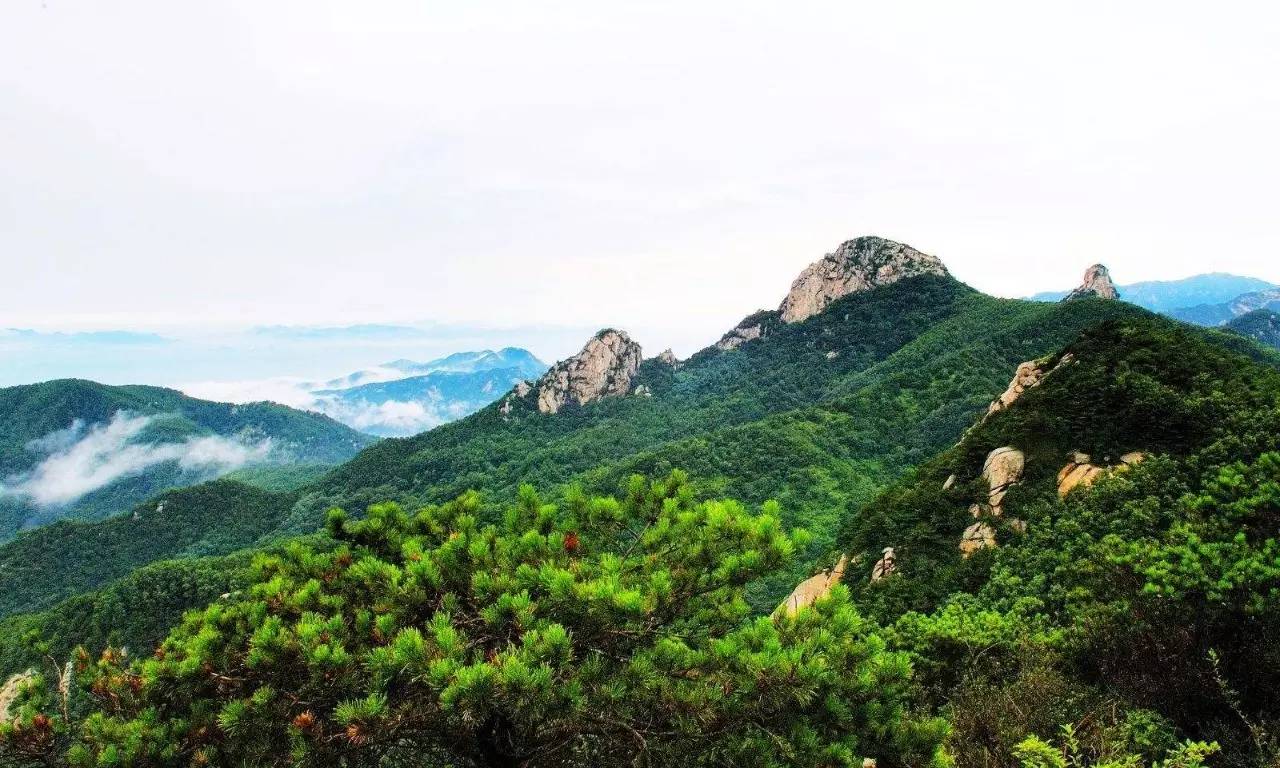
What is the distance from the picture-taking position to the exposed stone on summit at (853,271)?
116 m

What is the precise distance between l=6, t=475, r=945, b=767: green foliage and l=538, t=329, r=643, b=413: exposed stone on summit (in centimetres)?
11384

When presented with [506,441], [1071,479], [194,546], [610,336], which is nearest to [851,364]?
[610,336]

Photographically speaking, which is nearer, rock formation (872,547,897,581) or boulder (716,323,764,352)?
rock formation (872,547,897,581)

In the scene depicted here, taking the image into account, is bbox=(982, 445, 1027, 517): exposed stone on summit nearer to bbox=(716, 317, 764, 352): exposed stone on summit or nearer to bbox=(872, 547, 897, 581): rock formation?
bbox=(872, 547, 897, 581): rock formation

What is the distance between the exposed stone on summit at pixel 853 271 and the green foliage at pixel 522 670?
395 feet

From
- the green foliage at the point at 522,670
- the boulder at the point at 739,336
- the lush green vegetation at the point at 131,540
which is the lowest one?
the lush green vegetation at the point at 131,540

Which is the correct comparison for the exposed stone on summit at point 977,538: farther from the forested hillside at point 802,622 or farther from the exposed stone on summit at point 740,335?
the exposed stone on summit at point 740,335

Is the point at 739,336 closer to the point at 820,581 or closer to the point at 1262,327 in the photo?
the point at 820,581

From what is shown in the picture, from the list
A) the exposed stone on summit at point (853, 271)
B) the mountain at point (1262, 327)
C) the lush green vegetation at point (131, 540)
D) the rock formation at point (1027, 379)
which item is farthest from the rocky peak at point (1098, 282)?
the lush green vegetation at point (131, 540)

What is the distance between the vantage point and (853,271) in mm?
120375

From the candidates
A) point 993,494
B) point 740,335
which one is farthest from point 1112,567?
point 740,335

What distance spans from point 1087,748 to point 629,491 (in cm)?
621

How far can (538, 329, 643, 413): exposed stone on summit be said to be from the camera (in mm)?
120125

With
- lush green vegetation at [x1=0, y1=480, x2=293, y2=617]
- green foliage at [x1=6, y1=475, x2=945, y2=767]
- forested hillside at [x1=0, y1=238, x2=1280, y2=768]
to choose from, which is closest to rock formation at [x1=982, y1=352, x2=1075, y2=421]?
forested hillside at [x1=0, y1=238, x2=1280, y2=768]
